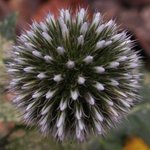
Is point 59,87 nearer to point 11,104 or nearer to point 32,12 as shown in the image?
point 11,104

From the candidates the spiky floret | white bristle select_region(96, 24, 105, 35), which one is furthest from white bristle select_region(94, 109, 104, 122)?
white bristle select_region(96, 24, 105, 35)

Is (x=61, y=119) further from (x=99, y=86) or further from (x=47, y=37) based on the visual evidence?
(x=47, y=37)

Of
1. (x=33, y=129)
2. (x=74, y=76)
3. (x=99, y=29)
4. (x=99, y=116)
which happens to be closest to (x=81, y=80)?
(x=74, y=76)

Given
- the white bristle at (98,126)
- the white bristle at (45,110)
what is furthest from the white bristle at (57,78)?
the white bristle at (98,126)

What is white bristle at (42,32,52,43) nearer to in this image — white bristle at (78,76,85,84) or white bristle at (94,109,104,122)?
white bristle at (78,76,85,84)

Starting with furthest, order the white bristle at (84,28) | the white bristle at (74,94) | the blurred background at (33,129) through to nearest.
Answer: the blurred background at (33,129) < the white bristle at (84,28) < the white bristle at (74,94)

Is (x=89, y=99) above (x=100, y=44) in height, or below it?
below

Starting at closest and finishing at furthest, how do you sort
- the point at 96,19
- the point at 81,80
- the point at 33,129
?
the point at 81,80 < the point at 96,19 < the point at 33,129

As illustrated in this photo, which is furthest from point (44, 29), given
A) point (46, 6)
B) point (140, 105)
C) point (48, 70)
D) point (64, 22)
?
point (46, 6)

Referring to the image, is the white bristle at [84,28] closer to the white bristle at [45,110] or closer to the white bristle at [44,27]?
the white bristle at [44,27]

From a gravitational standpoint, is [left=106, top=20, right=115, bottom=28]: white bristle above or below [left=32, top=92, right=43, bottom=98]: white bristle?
above
